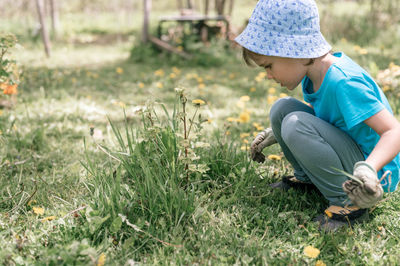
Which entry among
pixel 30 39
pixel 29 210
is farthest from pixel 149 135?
pixel 30 39

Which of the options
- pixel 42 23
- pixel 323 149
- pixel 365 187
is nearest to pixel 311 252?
pixel 365 187

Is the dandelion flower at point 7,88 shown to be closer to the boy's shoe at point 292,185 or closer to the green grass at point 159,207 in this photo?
the green grass at point 159,207

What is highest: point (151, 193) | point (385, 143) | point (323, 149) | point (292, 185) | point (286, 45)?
point (286, 45)

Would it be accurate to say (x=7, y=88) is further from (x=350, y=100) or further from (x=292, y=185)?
(x=350, y=100)

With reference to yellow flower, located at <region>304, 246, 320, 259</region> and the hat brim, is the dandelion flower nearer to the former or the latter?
the hat brim

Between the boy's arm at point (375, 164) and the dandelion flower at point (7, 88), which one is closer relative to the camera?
the boy's arm at point (375, 164)

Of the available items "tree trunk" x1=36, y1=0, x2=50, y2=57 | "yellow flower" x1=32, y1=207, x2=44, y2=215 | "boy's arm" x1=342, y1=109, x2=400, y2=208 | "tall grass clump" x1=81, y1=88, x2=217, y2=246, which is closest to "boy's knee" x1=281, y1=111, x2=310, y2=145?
"boy's arm" x1=342, y1=109, x2=400, y2=208

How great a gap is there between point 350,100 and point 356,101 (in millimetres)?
22

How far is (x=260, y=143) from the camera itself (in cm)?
189

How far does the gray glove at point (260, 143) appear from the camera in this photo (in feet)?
6.19

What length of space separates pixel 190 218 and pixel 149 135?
0.42m

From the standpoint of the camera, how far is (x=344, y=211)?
5.14ft

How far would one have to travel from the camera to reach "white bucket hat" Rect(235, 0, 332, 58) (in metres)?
1.45

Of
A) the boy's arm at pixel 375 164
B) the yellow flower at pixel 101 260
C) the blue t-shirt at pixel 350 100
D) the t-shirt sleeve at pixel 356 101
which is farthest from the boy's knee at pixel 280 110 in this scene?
the yellow flower at pixel 101 260
